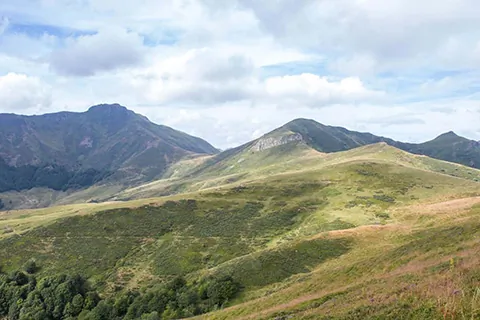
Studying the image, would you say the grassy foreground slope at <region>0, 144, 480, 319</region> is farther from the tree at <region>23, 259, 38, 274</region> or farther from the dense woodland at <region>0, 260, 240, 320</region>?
the dense woodland at <region>0, 260, 240, 320</region>

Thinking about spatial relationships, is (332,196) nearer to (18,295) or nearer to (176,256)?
(176,256)

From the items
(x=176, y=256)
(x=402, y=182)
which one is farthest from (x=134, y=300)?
(x=402, y=182)

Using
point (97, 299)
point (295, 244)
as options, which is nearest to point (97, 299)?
point (97, 299)

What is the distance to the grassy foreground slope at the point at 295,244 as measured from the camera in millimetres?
34406

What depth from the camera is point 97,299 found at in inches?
3093

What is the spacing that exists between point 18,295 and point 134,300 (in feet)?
105

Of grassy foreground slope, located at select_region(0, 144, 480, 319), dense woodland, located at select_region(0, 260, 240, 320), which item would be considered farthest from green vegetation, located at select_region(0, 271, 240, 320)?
grassy foreground slope, located at select_region(0, 144, 480, 319)

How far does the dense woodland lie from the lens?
2571 inches

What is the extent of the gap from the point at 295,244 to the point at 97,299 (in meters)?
44.9

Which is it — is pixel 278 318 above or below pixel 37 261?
above

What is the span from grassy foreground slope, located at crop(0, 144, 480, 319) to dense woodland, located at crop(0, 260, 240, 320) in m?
2.03

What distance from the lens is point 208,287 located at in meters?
67.2

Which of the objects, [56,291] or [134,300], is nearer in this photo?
[134,300]

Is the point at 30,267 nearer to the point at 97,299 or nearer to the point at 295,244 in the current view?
the point at 97,299
